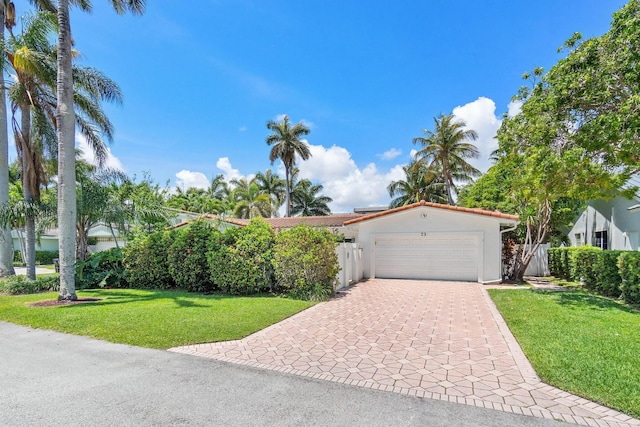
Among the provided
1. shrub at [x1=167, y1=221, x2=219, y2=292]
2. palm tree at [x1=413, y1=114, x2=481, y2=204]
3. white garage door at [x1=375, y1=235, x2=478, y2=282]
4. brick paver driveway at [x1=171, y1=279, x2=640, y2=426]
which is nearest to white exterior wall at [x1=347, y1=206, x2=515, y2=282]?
white garage door at [x1=375, y1=235, x2=478, y2=282]

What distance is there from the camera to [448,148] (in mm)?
29344

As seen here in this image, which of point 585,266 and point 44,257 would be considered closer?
point 585,266

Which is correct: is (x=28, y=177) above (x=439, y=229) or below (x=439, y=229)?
above

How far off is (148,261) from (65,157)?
16.3 ft

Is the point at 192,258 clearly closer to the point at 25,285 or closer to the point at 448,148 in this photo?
the point at 25,285

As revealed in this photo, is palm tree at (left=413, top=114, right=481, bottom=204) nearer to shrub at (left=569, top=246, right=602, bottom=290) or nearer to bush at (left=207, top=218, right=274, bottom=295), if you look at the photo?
shrub at (left=569, top=246, right=602, bottom=290)

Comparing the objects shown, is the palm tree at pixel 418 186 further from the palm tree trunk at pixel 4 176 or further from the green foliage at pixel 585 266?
the palm tree trunk at pixel 4 176

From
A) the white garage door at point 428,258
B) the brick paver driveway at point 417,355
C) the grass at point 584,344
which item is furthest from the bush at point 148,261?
the grass at point 584,344

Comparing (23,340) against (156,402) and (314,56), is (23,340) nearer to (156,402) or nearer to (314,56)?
(156,402)

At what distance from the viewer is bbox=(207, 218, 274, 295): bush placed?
1136 centimetres

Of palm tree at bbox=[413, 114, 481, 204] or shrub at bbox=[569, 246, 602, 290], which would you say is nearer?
shrub at bbox=[569, 246, 602, 290]

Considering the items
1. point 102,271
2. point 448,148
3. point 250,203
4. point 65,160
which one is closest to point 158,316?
point 65,160

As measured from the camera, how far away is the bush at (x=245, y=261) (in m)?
11.4

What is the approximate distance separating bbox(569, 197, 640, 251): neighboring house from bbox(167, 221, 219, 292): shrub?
15009 millimetres
